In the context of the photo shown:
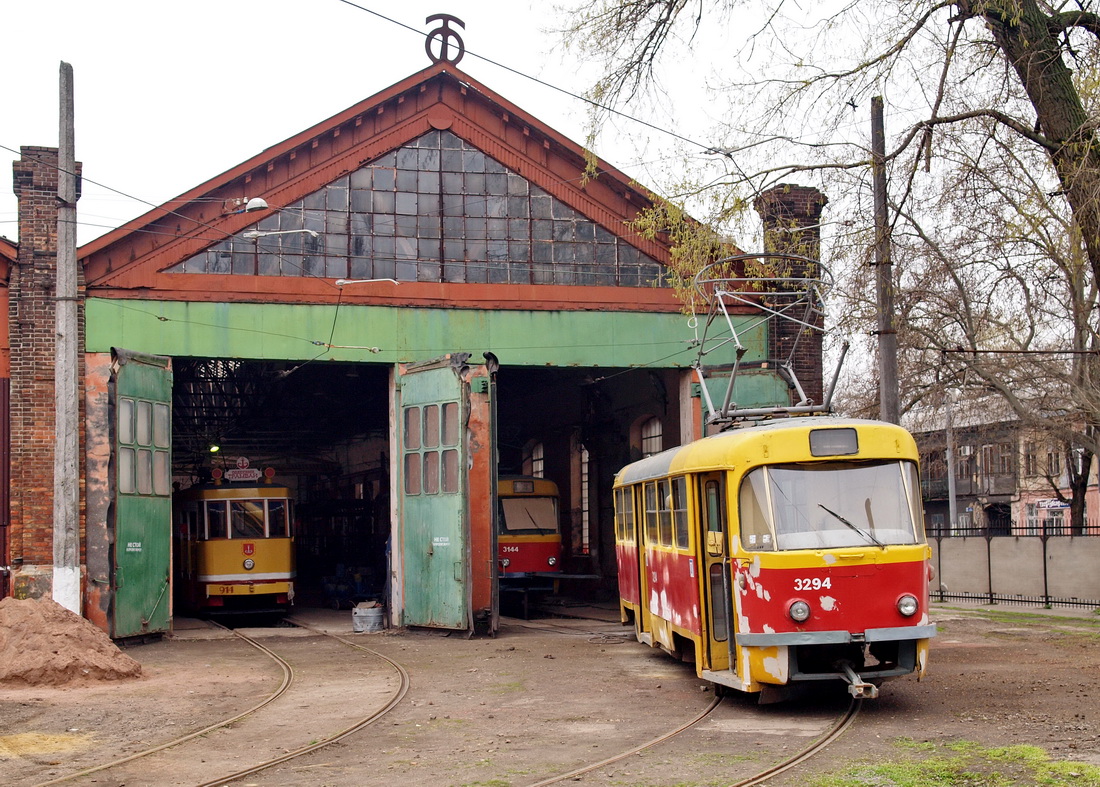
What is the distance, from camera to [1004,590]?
2552cm

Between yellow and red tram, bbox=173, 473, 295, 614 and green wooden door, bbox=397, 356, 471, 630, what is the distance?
4.80 meters

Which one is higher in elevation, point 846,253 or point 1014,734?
point 846,253

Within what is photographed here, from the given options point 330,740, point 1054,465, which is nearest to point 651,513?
point 330,740

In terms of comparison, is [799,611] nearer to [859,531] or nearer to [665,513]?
[859,531]

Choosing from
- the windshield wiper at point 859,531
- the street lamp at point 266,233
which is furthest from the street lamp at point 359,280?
the windshield wiper at point 859,531

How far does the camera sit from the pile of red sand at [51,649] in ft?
45.8

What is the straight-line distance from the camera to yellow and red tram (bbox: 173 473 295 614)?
79.0 feet

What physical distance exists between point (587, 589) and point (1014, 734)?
20778 mm

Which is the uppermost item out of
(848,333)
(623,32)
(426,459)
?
(623,32)

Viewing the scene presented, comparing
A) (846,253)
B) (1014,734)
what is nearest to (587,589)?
(846,253)

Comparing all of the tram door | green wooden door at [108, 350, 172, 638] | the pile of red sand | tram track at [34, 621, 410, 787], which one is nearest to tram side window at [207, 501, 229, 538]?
green wooden door at [108, 350, 172, 638]

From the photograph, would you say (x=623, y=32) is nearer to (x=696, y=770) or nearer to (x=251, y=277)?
(x=251, y=277)

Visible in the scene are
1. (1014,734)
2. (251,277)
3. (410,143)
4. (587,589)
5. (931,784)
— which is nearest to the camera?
(931,784)

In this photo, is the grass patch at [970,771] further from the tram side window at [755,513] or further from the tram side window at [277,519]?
the tram side window at [277,519]
